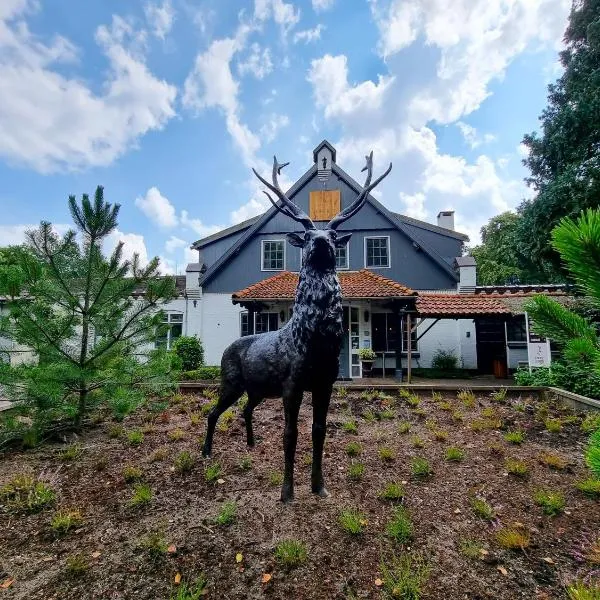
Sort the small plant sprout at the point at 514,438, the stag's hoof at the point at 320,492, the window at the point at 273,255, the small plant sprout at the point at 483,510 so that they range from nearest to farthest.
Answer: the small plant sprout at the point at 483,510 < the stag's hoof at the point at 320,492 < the small plant sprout at the point at 514,438 < the window at the point at 273,255

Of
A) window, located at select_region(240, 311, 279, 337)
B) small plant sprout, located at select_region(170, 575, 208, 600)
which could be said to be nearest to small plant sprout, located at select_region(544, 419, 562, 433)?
small plant sprout, located at select_region(170, 575, 208, 600)

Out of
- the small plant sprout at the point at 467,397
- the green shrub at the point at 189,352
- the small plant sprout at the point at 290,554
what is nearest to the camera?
the small plant sprout at the point at 290,554

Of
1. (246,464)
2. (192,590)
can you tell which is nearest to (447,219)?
(246,464)

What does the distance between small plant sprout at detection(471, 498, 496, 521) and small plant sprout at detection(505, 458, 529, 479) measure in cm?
86

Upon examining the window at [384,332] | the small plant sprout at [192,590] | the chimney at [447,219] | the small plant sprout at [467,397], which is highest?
the chimney at [447,219]

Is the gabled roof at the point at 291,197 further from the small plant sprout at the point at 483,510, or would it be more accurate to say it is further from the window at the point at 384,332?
the small plant sprout at the point at 483,510

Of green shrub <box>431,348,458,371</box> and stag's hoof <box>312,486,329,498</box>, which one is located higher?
green shrub <box>431,348,458,371</box>

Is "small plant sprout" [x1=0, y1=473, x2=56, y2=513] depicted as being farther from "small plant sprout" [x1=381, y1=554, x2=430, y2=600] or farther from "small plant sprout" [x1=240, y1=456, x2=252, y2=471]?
"small plant sprout" [x1=381, y1=554, x2=430, y2=600]

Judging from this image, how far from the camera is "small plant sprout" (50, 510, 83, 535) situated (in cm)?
292

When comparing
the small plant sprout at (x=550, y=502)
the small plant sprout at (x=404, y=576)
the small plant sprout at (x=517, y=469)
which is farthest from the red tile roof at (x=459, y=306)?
the small plant sprout at (x=404, y=576)

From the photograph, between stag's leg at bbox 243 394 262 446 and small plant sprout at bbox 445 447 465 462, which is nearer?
stag's leg at bbox 243 394 262 446

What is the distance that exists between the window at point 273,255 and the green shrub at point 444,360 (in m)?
7.05

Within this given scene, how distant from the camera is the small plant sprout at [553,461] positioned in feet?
13.2

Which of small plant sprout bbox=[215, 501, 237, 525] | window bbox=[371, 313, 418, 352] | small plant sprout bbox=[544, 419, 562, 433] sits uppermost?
window bbox=[371, 313, 418, 352]
